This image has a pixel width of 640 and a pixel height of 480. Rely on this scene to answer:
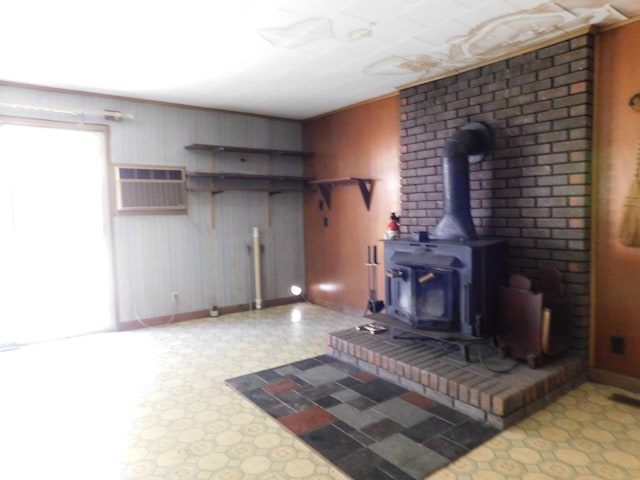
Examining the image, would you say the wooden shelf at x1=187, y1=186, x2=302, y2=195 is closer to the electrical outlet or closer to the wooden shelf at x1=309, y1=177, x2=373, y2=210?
the wooden shelf at x1=309, y1=177, x2=373, y2=210

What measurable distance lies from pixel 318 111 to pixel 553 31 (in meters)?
2.75

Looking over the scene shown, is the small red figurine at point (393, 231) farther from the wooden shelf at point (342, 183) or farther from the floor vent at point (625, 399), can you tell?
the floor vent at point (625, 399)

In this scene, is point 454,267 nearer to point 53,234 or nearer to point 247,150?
point 247,150

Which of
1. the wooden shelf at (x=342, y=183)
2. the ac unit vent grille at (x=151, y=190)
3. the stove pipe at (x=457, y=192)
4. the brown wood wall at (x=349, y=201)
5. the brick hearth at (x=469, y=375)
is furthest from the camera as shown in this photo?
the wooden shelf at (x=342, y=183)

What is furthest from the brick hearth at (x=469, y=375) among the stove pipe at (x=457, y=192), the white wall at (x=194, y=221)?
the white wall at (x=194, y=221)

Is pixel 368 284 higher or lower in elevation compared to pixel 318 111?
lower

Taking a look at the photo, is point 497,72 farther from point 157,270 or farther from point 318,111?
point 157,270

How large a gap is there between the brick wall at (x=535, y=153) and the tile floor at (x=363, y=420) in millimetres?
1281

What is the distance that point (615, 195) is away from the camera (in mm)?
2711

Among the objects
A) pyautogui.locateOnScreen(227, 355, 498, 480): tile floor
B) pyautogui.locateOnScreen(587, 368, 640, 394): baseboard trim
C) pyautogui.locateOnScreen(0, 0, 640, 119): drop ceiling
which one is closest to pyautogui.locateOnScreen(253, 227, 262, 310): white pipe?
pyautogui.locateOnScreen(0, 0, 640, 119): drop ceiling

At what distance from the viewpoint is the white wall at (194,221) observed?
14.0ft

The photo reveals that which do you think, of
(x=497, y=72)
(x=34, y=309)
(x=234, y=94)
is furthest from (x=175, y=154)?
(x=497, y=72)

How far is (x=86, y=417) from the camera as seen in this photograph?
98.6 inches

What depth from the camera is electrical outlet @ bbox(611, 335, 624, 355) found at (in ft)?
8.95
